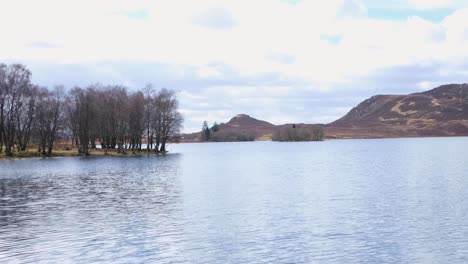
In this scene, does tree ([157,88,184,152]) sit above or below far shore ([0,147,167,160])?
above

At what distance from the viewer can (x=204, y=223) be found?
42.3 meters

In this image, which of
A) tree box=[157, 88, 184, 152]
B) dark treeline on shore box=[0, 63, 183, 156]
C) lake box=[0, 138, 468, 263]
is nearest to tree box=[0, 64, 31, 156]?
dark treeline on shore box=[0, 63, 183, 156]

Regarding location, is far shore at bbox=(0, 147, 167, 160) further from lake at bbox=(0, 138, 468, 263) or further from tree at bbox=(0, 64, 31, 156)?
lake at bbox=(0, 138, 468, 263)

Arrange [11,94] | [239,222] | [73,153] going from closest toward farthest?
[239,222], [11,94], [73,153]

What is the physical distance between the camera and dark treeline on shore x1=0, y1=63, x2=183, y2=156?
146 meters

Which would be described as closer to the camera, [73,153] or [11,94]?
[11,94]

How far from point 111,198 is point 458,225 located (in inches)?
1404

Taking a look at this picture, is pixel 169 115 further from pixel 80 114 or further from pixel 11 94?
pixel 11 94

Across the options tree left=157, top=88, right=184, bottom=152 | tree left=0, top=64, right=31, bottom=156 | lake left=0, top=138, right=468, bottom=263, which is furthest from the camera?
tree left=157, top=88, right=184, bottom=152

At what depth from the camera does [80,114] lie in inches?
6309

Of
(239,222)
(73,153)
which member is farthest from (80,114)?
(239,222)

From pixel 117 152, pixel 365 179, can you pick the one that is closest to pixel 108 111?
pixel 117 152

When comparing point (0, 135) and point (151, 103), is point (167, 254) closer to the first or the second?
point (0, 135)

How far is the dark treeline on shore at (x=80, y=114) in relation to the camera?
145500 millimetres
